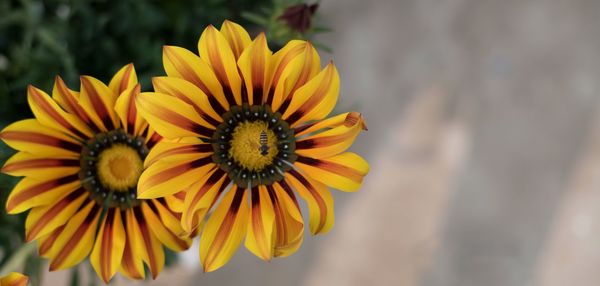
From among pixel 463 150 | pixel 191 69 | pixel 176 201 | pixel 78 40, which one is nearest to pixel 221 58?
pixel 191 69

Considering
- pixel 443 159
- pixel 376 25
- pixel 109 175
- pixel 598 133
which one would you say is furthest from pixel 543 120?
pixel 109 175

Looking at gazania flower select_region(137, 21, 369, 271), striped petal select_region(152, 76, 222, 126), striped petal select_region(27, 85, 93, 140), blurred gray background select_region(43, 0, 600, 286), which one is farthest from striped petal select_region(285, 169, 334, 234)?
blurred gray background select_region(43, 0, 600, 286)

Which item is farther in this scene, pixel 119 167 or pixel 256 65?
pixel 119 167

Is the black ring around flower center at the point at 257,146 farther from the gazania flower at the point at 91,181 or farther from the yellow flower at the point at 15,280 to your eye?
the yellow flower at the point at 15,280

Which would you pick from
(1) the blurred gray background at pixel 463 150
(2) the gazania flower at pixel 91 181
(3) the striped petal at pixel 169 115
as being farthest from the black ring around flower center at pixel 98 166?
(1) the blurred gray background at pixel 463 150

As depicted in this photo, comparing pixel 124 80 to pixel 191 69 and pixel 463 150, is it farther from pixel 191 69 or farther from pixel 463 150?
pixel 463 150

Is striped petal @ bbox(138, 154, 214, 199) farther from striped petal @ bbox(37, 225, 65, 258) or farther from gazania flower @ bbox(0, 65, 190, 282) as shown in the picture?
striped petal @ bbox(37, 225, 65, 258)

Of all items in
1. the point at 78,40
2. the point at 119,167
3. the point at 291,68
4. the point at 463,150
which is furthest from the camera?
the point at 463,150
